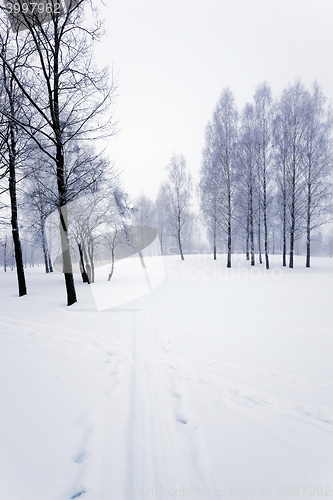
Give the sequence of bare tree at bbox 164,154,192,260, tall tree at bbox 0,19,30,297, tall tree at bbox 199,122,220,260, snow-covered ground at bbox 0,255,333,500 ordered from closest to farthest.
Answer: snow-covered ground at bbox 0,255,333,500 → tall tree at bbox 0,19,30,297 → tall tree at bbox 199,122,220,260 → bare tree at bbox 164,154,192,260

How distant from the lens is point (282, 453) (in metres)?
1.66

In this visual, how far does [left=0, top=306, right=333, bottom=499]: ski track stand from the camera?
4.99 feet

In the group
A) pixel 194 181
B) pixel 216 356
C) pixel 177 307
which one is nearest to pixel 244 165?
pixel 194 181

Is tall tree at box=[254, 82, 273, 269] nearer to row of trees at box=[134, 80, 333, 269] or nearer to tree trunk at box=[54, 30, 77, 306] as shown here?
row of trees at box=[134, 80, 333, 269]

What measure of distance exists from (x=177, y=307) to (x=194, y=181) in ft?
48.9

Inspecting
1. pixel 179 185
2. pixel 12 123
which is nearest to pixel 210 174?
pixel 179 185

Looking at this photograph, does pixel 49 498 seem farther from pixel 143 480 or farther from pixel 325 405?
pixel 325 405

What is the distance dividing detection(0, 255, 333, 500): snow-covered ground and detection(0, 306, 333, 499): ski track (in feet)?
0.04

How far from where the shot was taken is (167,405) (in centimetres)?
221

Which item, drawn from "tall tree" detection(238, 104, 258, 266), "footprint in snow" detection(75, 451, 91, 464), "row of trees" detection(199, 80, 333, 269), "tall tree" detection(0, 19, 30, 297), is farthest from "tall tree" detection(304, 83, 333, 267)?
"footprint in snow" detection(75, 451, 91, 464)

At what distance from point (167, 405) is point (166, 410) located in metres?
0.07

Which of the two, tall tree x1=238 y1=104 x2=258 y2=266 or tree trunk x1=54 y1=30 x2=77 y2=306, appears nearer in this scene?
tree trunk x1=54 y1=30 x2=77 y2=306

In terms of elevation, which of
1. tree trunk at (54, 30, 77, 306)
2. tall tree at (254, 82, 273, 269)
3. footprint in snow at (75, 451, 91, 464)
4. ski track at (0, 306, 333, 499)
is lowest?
ski track at (0, 306, 333, 499)

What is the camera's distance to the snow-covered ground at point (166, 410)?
144 cm
